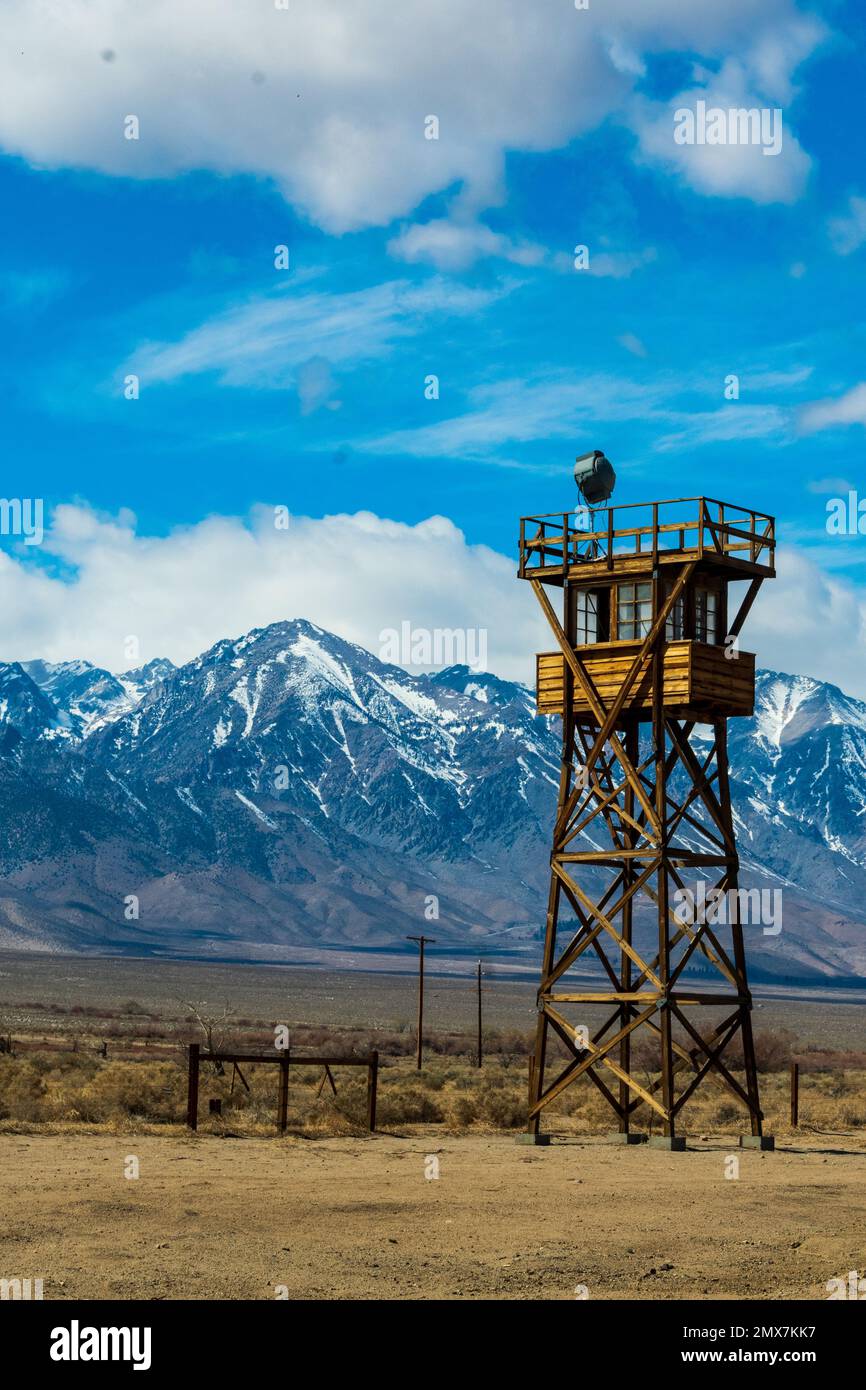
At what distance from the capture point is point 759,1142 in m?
33.6

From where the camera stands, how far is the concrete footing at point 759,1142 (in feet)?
109

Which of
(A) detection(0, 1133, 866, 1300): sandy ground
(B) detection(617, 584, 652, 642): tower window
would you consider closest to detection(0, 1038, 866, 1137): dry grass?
(A) detection(0, 1133, 866, 1300): sandy ground

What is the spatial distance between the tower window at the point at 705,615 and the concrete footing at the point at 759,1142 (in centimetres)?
876

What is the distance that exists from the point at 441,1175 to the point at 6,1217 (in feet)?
25.1

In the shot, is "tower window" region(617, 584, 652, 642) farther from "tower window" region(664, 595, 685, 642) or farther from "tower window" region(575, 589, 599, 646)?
"tower window" region(575, 589, 599, 646)

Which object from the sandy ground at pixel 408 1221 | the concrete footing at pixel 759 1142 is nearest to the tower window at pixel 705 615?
the concrete footing at pixel 759 1142

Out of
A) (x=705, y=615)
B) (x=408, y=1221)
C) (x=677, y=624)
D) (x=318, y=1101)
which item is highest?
(x=705, y=615)

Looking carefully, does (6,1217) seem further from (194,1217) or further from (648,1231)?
(648,1231)

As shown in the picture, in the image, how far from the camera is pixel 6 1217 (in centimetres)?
2069

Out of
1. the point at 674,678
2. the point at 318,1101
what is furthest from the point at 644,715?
the point at 318,1101

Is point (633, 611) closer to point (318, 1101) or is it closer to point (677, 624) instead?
point (677, 624)

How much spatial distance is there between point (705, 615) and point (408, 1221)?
1536 centimetres
